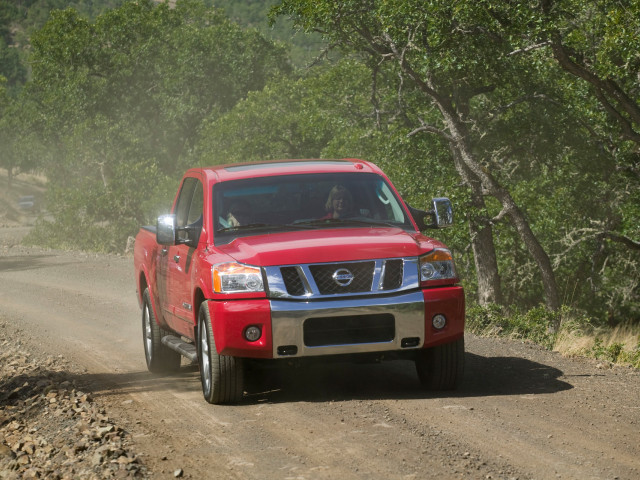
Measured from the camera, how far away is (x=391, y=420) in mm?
6781

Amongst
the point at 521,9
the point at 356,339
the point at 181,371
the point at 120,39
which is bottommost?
the point at 181,371

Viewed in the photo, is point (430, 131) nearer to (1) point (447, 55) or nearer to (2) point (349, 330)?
(1) point (447, 55)

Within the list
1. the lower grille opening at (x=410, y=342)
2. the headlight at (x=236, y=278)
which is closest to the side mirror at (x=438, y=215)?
the lower grille opening at (x=410, y=342)

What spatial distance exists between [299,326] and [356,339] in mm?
422

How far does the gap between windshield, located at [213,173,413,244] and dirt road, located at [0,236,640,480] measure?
4.30 ft

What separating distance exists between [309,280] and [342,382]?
1.60 metres

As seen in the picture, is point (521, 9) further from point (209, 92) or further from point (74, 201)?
point (209, 92)

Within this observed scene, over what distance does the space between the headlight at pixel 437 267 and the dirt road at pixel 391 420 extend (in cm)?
89

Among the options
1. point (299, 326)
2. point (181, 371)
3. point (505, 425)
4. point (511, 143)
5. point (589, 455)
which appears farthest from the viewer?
point (511, 143)

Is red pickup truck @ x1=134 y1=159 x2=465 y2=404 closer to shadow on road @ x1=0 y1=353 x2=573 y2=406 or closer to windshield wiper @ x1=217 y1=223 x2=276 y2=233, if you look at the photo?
windshield wiper @ x1=217 y1=223 x2=276 y2=233

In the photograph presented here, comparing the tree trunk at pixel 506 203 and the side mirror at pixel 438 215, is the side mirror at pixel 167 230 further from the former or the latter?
the tree trunk at pixel 506 203

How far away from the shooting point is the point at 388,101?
2333 centimetres

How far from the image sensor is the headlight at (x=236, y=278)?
23.8 feet

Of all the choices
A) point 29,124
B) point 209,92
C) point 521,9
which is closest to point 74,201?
point 209,92
